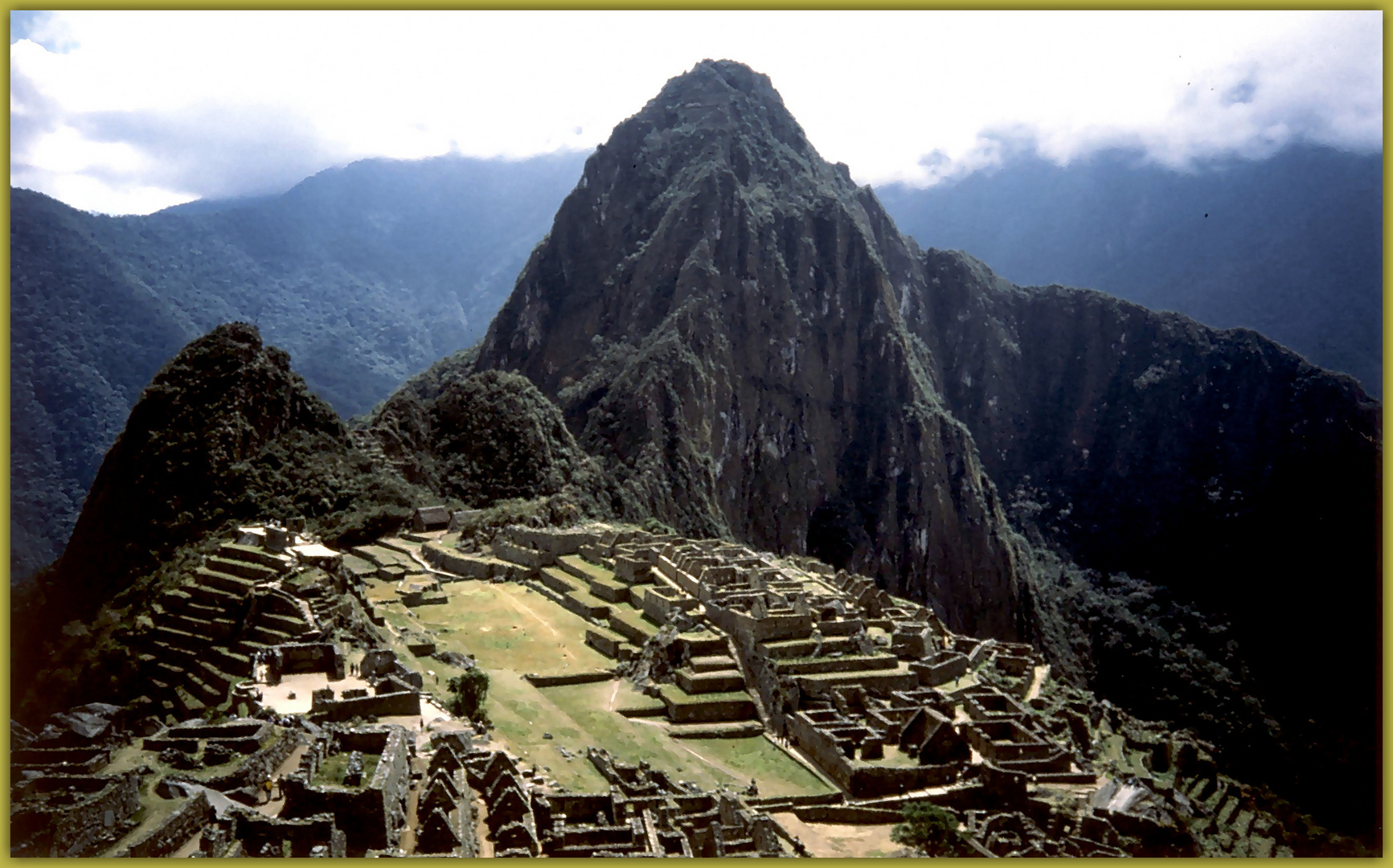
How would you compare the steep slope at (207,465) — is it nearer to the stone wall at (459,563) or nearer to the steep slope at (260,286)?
the steep slope at (260,286)

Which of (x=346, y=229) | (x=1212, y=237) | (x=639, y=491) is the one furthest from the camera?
(x=1212, y=237)

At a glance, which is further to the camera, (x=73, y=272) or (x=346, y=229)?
(x=346, y=229)

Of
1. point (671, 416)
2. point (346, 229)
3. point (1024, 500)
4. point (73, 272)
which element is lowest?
point (1024, 500)

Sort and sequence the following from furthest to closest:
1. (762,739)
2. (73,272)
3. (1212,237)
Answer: (1212,237)
(73,272)
(762,739)

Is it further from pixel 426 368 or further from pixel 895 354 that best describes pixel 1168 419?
pixel 426 368

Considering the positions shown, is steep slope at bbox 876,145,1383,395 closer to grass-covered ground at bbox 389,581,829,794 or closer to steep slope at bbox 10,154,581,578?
steep slope at bbox 10,154,581,578

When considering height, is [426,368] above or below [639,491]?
above

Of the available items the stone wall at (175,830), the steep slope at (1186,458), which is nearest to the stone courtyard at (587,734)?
the stone wall at (175,830)

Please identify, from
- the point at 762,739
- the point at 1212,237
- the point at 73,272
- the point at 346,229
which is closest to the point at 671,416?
the point at 346,229
